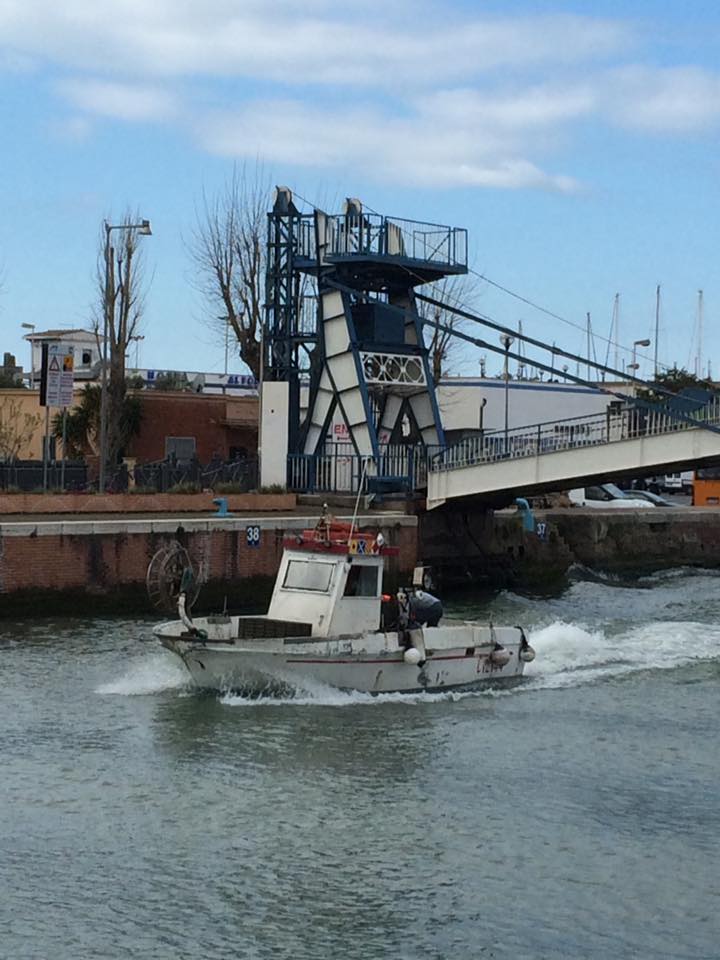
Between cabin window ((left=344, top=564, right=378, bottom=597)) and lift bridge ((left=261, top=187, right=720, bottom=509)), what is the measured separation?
15.9 metres

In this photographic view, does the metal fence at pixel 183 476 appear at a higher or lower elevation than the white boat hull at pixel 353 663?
higher

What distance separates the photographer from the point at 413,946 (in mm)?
16516

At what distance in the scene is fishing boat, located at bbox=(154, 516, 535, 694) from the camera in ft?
90.6

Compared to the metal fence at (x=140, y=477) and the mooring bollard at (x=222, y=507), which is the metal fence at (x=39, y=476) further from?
the mooring bollard at (x=222, y=507)

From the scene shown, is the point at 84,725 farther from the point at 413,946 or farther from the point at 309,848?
the point at 413,946

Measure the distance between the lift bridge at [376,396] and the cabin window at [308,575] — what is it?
16.2 meters

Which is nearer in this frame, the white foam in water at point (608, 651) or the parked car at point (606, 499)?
the white foam in water at point (608, 651)

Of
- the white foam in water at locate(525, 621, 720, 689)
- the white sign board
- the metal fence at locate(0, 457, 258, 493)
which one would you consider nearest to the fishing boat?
the white foam in water at locate(525, 621, 720, 689)

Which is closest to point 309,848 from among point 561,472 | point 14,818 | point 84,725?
point 14,818

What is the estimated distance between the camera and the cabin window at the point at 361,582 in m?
29.3

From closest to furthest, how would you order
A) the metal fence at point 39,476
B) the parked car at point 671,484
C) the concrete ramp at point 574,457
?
the concrete ramp at point 574,457, the metal fence at point 39,476, the parked car at point 671,484

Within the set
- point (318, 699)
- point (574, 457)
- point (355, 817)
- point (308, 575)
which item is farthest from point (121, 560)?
point (355, 817)

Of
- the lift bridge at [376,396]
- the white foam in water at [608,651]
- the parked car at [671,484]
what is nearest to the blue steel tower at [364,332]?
the lift bridge at [376,396]

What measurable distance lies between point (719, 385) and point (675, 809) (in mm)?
95567
